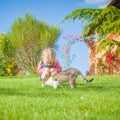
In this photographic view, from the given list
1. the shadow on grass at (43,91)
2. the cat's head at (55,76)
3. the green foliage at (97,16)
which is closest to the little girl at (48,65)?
the cat's head at (55,76)

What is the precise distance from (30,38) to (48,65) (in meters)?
18.8

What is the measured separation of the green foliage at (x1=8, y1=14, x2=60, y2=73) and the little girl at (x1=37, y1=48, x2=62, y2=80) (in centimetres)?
1819

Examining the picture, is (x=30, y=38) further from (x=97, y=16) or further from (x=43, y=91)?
(x=43, y=91)

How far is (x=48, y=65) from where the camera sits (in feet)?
31.0

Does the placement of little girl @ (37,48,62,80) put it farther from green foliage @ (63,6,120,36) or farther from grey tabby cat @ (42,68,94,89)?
green foliage @ (63,6,120,36)

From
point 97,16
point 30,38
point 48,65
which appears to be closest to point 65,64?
point 30,38

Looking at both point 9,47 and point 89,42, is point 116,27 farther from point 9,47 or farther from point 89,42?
point 9,47

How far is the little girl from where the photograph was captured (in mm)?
9234

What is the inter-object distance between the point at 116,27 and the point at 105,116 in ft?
40.7

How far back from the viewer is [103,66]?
2277 cm

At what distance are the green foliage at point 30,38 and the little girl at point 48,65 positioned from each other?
59.7 ft

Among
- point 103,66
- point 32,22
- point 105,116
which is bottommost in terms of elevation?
point 105,116

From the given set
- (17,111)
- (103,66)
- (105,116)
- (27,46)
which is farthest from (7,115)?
(27,46)

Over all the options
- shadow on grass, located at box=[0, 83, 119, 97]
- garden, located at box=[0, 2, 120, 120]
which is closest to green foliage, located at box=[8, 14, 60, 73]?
garden, located at box=[0, 2, 120, 120]
